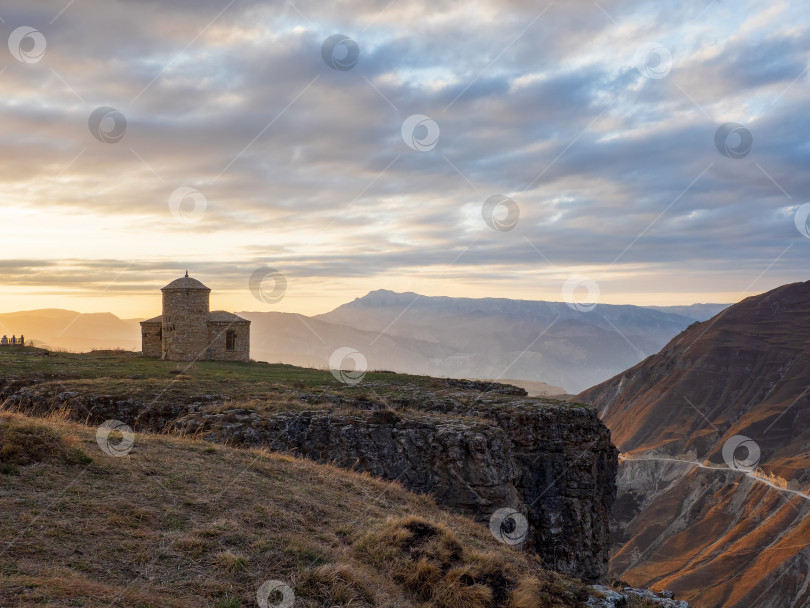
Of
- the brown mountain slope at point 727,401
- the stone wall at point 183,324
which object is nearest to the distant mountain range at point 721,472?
the brown mountain slope at point 727,401

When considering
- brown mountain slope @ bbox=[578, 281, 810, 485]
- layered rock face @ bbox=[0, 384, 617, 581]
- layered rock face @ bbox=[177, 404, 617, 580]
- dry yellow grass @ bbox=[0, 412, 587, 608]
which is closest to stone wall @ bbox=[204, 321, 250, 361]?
layered rock face @ bbox=[0, 384, 617, 581]

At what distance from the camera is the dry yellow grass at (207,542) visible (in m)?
7.88

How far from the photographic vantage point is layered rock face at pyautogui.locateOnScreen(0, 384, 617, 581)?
1981 cm

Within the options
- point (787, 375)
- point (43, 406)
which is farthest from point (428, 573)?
point (787, 375)

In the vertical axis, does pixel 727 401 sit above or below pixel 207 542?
below

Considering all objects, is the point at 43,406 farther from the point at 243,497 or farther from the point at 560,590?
the point at 560,590

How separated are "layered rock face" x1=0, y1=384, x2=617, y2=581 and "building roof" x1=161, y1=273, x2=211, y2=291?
56.5ft

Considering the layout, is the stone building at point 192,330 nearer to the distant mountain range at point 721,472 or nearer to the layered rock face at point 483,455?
the layered rock face at point 483,455

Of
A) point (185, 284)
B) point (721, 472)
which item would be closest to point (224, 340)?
point (185, 284)

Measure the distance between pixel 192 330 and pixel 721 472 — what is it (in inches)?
5077

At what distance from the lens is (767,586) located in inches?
3438

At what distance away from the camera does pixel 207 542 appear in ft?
30.6

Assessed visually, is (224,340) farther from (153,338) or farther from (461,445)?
(461,445)

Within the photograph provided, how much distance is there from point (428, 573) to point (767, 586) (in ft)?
336
